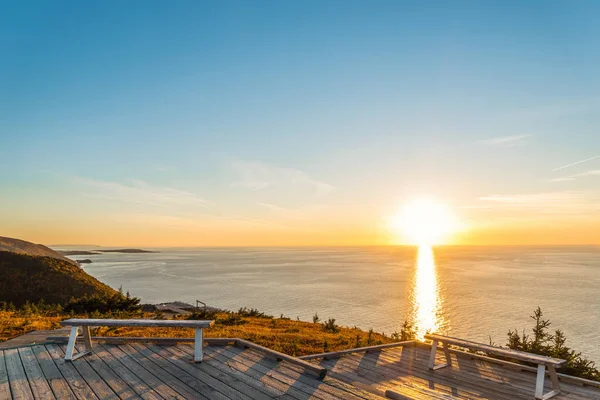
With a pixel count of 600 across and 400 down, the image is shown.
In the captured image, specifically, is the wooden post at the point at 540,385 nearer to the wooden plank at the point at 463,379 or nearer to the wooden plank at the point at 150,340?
the wooden plank at the point at 463,379

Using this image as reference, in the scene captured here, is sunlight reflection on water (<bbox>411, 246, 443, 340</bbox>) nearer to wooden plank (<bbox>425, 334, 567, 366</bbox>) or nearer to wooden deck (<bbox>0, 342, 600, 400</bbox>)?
wooden plank (<bbox>425, 334, 567, 366</bbox>)

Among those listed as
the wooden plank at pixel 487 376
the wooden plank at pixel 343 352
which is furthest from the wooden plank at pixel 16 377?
the wooden plank at pixel 487 376

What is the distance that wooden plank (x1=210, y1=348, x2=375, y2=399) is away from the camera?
4.95 meters

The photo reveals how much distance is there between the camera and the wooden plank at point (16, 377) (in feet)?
15.5

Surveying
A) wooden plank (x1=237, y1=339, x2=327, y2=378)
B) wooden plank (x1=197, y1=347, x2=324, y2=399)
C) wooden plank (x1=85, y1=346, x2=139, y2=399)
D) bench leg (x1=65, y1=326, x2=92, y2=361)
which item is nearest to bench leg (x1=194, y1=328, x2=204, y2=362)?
wooden plank (x1=197, y1=347, x2=324, y2=399)

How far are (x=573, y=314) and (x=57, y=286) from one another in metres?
53.1

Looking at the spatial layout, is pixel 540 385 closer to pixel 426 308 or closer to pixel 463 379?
pixel 463 379

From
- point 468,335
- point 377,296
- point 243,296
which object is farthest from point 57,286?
point 377,296

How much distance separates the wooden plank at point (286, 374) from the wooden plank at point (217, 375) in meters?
0.28

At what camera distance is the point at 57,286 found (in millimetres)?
30781

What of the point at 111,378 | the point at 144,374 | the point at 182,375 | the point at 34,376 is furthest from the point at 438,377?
the point at 34,376

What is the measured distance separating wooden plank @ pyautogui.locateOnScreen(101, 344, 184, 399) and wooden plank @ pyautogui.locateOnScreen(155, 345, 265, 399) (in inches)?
20.8

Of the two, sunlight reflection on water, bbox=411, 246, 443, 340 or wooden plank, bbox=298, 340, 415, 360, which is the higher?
wooden plank, bbox=298, 340, 415, 360

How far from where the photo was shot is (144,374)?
219 inches
